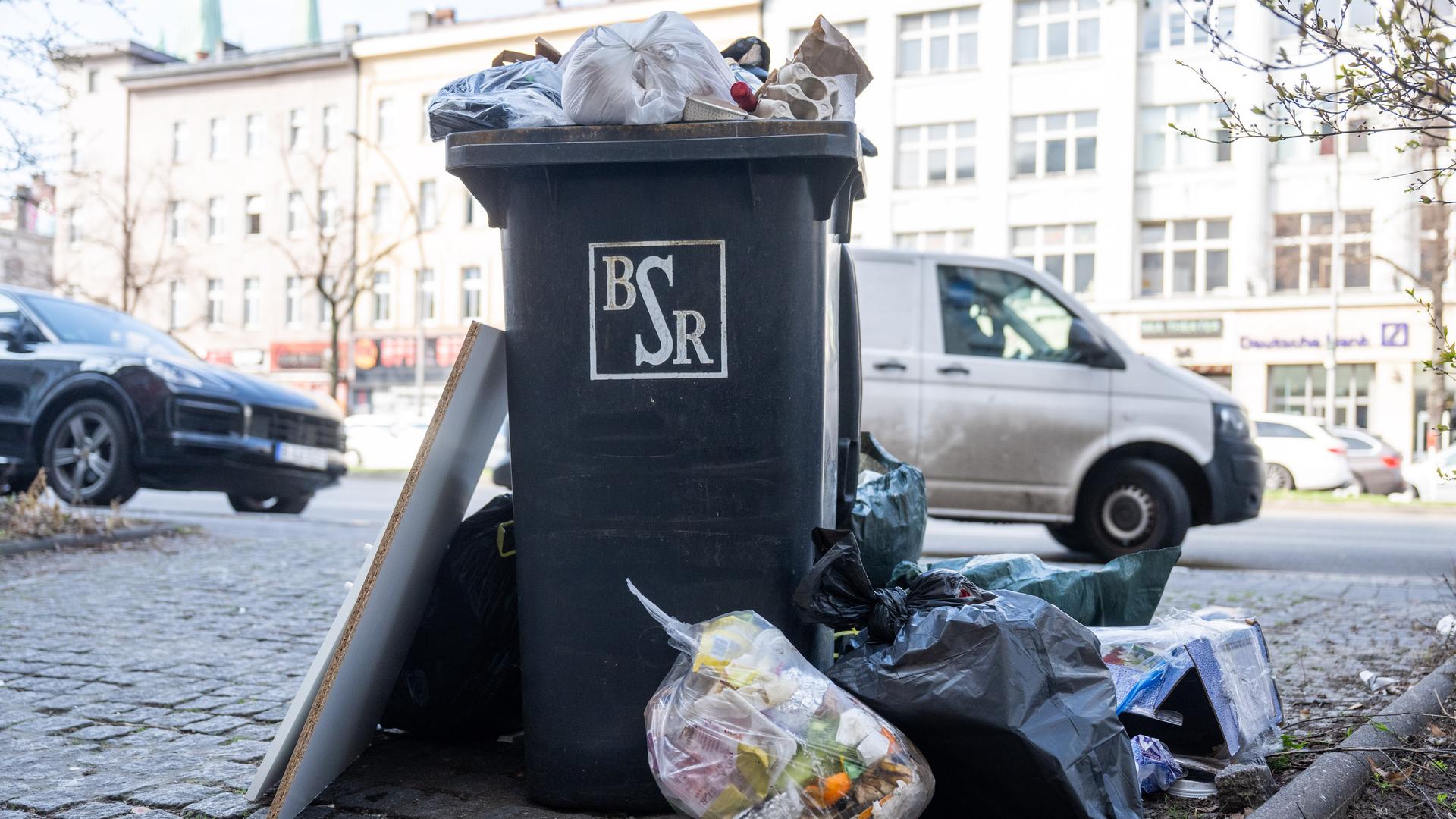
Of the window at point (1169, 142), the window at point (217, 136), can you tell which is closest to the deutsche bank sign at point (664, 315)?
the window at point (1169, 142)

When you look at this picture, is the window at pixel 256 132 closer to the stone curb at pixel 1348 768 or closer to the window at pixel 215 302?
the window at pixel 215 302

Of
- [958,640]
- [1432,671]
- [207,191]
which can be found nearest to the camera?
[958,640]

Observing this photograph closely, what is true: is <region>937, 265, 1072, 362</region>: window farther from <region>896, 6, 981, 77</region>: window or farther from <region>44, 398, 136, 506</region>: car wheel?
<region>896, 6, 981, 77</region>: window

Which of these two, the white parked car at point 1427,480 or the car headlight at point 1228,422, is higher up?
the car headlight at point 1228,422

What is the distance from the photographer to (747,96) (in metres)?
2.82

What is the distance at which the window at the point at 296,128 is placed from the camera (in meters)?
44.8

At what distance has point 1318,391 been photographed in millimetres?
33250

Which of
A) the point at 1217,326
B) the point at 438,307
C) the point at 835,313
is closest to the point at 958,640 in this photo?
the point at 835,313

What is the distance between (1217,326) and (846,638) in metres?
32.7

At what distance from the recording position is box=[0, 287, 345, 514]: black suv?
877 centimetres

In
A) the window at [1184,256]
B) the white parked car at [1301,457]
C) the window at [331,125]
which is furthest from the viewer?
the window at [331,125]

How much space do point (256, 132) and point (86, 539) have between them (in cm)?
4149

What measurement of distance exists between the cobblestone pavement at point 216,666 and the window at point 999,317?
1722 mm

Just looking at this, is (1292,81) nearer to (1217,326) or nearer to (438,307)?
(1217,326)
